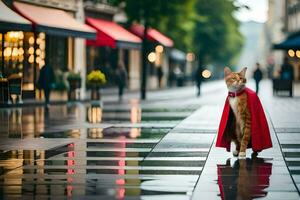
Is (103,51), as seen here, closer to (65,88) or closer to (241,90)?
(65,88)

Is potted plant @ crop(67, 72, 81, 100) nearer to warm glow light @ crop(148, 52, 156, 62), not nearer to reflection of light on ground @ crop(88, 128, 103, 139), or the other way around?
reflection of light on ground @ crop(88, 128, 103, 139)

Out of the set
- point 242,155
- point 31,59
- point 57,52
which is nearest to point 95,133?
point 242,155

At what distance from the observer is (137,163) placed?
14.4m

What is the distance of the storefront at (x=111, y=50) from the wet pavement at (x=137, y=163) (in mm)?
26502

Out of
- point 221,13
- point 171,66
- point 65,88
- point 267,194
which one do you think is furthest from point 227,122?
point 221,13

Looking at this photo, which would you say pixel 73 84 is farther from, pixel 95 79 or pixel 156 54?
pixel 156 54

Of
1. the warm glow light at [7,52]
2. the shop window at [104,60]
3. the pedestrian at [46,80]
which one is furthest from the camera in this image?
the shop window at [104,60]

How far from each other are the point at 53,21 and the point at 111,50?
1956 cm

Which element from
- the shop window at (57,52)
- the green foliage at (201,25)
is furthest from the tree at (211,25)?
the shop window at (57,52)

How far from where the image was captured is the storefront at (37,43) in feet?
127

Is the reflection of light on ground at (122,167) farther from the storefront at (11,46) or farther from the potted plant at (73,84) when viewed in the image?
the potted plant at (73,84)

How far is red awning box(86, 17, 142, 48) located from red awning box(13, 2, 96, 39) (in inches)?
207

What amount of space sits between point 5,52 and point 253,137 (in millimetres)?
25119

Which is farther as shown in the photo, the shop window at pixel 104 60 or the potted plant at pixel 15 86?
the shop window at pixel 104 60
